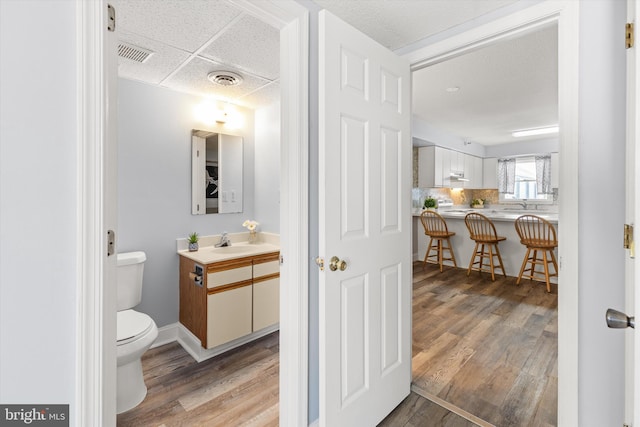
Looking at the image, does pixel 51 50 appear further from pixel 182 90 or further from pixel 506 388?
pixel 506 388

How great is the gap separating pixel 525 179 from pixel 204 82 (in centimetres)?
735

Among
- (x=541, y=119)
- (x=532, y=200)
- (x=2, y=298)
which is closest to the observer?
(x=2, y=298)

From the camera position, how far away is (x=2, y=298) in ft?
2.46

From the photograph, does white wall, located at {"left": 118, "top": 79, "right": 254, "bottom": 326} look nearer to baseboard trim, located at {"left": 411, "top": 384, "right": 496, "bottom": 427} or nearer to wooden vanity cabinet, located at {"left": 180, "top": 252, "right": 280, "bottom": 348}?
wooden vanity cabinet, located at {"left": 180, "top": 252, "right": 280, "bottom": 348}

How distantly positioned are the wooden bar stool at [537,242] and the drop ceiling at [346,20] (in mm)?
1595

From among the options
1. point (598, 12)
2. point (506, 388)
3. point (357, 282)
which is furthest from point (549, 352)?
point (598, 12)

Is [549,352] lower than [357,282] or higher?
lower

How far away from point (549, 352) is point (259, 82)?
329 centimetres

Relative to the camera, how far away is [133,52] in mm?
1995

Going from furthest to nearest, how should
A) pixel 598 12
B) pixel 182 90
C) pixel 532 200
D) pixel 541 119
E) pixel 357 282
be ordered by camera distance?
1. pixel 532 200
2. pixel 541 119
3. pixel 182 90
4. pixel 357 282
5. pixel 598 12

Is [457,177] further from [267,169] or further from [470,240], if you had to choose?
[267,169]

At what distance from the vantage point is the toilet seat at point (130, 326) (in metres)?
1.70

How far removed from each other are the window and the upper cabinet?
1120 mm

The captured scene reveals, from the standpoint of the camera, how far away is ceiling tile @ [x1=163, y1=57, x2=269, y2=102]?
2223mm
